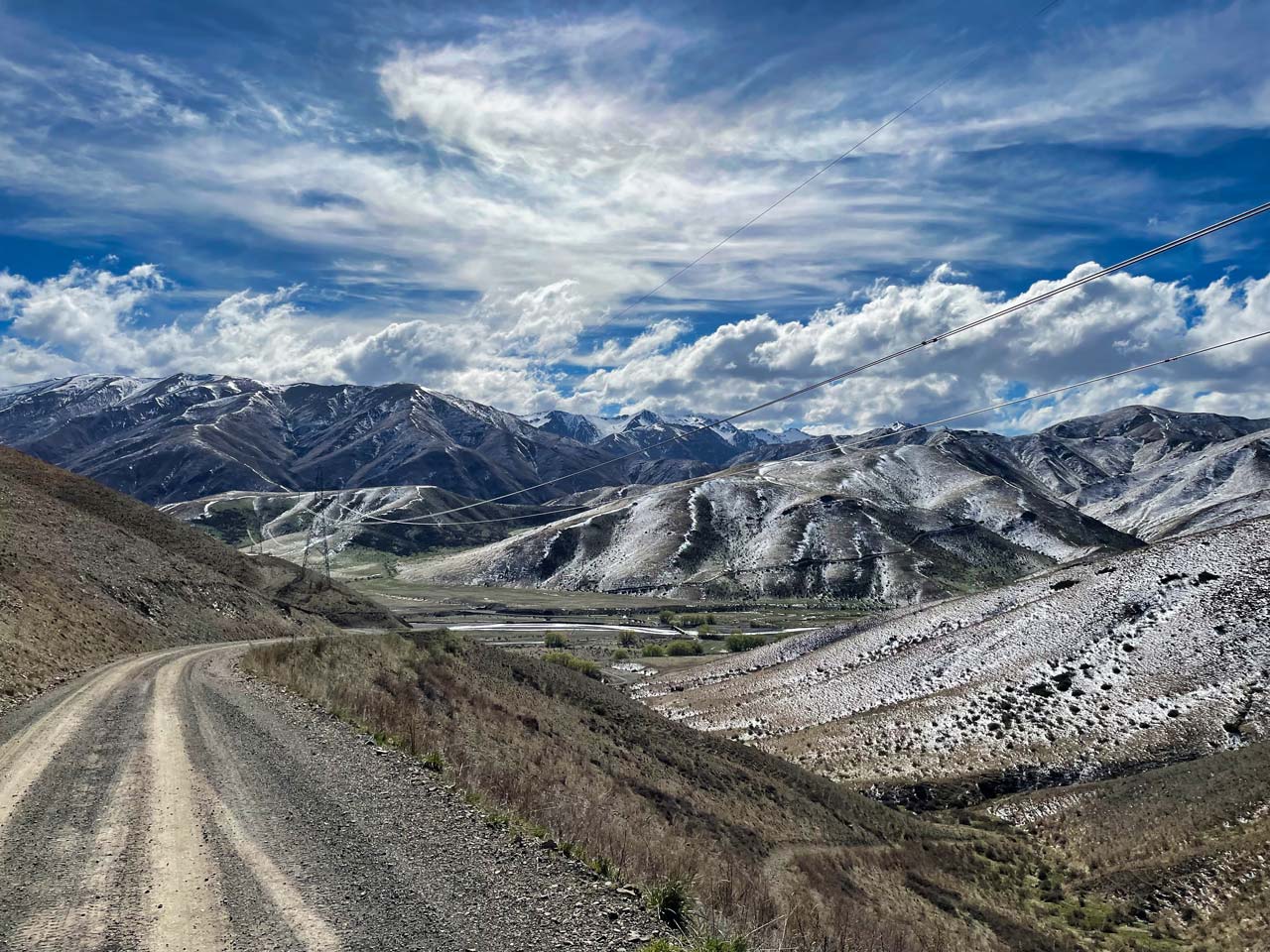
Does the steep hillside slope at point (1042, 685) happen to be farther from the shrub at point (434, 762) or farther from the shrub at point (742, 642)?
the shrub at point (742, 642)

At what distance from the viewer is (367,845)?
10727mm

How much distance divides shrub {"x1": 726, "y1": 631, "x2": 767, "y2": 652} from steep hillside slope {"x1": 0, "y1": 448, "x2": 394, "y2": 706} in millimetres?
58330

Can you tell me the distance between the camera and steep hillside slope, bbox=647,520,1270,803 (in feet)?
147

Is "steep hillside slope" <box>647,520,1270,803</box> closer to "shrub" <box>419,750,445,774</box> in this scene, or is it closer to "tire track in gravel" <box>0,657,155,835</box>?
"shrub" <box>419,750,445,774</box>

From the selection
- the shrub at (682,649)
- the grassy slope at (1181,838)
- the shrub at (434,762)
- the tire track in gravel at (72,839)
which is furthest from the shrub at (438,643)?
the shrub at (682,649)

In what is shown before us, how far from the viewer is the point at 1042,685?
53.1 m

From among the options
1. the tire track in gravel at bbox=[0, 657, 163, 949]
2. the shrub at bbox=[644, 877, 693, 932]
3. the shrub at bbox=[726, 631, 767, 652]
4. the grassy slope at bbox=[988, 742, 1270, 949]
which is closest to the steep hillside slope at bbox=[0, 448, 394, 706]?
the tire track in gravel at bbox=[0, 657, 163, 949]

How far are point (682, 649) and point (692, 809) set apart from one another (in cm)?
9059

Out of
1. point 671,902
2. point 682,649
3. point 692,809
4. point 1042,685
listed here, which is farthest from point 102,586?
point 682,649

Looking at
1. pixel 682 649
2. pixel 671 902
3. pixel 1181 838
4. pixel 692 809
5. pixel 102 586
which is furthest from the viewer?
pixel 682 649

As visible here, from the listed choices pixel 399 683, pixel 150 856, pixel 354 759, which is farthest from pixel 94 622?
pixel 150 856

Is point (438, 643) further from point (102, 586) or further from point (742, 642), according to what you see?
point (742, 642)

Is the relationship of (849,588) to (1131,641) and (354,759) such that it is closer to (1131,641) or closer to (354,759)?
(1131,641)

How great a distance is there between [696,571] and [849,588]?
4268 cm
